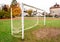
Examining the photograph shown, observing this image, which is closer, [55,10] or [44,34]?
[44,34]

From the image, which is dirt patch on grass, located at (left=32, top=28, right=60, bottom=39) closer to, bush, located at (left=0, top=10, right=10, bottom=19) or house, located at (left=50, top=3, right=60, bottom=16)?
Answer: house, located at (left=50, top=3, right=60, bottom=16)

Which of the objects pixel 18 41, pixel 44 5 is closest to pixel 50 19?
pixel 44 5

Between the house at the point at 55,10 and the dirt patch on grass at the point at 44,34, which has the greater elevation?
the house at the point at 55,10

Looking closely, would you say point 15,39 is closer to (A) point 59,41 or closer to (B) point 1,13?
(A) point 59,41

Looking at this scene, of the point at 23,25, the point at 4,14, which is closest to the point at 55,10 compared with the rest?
the point at 4,14

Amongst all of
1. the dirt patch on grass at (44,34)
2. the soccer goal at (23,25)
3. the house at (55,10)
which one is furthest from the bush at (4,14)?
the dirt patch on grass at (44,34)

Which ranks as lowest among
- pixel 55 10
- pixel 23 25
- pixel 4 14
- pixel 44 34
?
pixel 44 34

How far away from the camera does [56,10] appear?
662 centimetres

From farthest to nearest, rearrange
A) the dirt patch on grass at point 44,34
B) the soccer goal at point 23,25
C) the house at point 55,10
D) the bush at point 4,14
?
the bush at point 4,14, the house at point 55,10, the dirt patch on grass at point 44,34, the soccer goal at point 23,25

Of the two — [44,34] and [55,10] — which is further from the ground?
[55,10]

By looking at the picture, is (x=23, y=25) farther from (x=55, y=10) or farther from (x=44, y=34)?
(x=55, y=10)

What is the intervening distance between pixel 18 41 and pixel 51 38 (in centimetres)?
71

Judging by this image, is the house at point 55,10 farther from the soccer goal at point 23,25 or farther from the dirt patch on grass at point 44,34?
the dirt patch on grass at point 44,34

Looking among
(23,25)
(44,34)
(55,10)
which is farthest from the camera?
(55,10)
